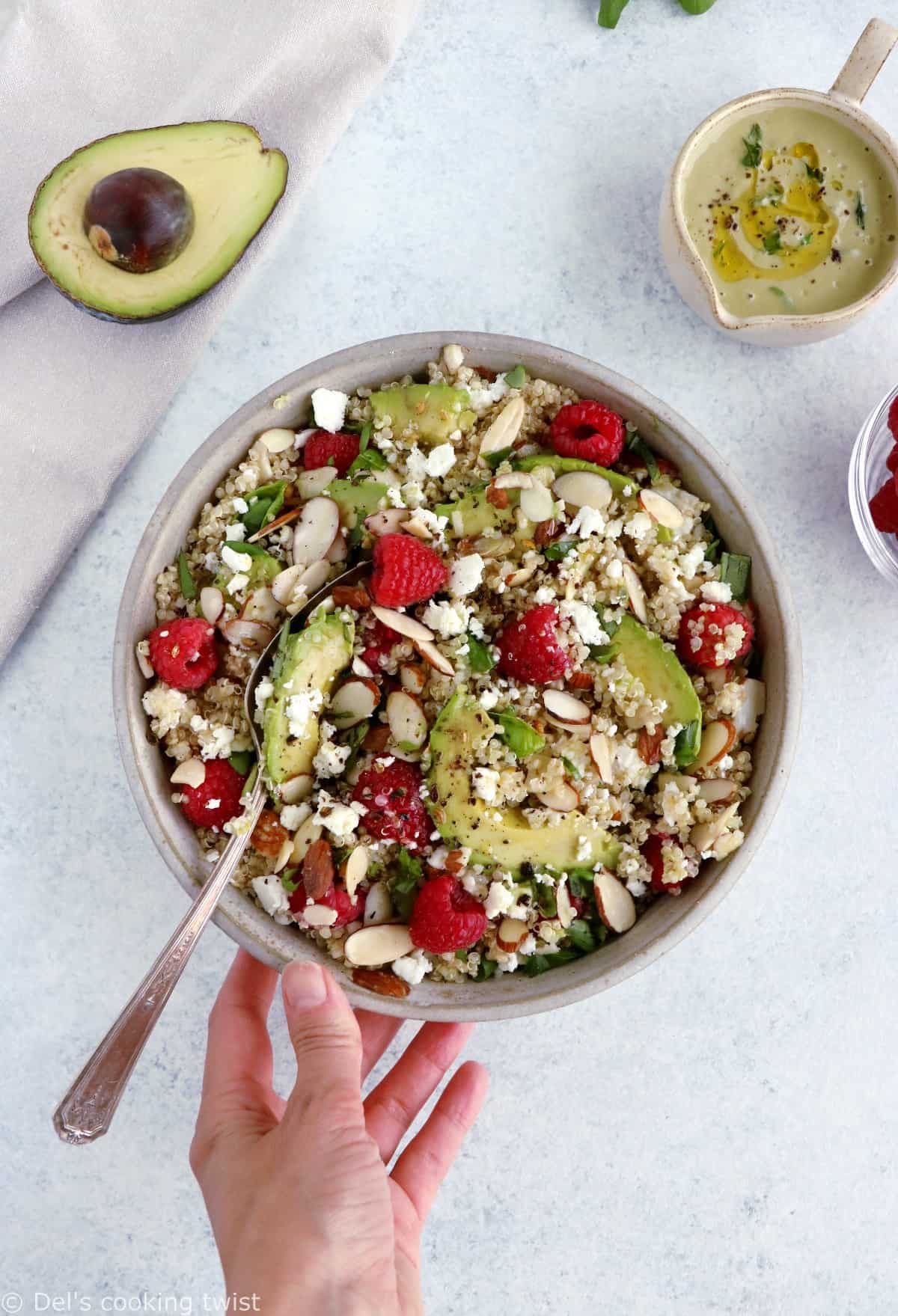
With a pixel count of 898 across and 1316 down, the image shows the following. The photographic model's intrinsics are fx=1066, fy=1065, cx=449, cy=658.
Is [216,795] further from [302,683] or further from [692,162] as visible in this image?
[692,162]

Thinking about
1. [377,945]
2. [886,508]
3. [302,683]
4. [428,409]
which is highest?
[428,409]

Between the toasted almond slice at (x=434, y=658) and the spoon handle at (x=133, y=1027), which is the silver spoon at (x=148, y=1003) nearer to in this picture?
the spoon handle at (x=133, y=1027)

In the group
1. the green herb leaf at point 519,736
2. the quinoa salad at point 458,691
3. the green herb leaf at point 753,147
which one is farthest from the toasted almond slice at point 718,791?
the green herb leaf at point 753,147

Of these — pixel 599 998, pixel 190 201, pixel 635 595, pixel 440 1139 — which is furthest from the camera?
pixel 599 998

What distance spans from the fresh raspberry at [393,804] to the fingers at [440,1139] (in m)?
0.56

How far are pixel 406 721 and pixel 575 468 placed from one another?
459mm

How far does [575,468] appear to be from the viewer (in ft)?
5.27

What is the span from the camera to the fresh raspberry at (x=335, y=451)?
1.65m

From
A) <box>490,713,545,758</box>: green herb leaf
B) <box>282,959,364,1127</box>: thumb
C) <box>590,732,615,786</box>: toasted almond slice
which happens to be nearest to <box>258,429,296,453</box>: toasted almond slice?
<box>490,713,545,758</box>: green herb leaf

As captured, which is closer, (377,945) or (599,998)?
(377,945)

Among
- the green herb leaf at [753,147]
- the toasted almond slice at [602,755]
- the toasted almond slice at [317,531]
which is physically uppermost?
the toasted almond slice at [317,531]

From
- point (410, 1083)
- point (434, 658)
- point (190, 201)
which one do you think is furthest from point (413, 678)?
point (190, 201)

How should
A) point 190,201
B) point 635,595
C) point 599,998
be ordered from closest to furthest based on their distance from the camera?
point 635,595 → point 190,201 → point 599,998

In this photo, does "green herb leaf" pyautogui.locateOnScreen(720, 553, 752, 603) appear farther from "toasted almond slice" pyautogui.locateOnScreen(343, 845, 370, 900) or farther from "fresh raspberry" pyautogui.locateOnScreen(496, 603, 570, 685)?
"toasted almond slice" pyautogui.locateOnScreen(343, 845, 370, 900)
